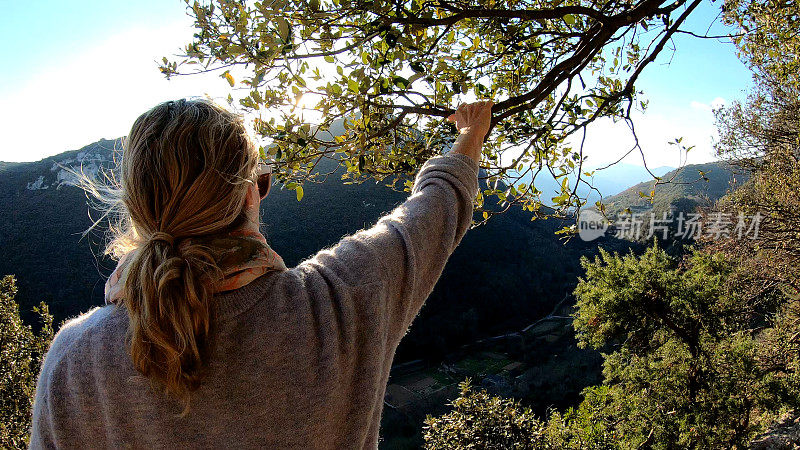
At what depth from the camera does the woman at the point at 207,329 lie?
0.82 meters

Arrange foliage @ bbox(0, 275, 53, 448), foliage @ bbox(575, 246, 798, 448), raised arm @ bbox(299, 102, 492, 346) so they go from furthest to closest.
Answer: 1. foliage @ bbox(575, 246, 798, 448)
2. foliage @ bbox(0, 275, 53, 448)
3. raised arm @ bbox(299, 102, 492, 346)

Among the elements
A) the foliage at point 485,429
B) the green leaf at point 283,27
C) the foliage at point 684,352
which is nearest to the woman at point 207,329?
the green leaf at point 283,27

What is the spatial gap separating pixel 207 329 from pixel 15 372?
7.38m

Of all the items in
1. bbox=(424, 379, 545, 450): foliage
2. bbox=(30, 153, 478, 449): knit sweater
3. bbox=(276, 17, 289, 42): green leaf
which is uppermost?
bbox=(276, 17, 289, 42): green leaf

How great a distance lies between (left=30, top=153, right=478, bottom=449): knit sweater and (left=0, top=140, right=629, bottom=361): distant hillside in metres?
7.01

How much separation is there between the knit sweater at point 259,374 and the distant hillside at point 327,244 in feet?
23.0

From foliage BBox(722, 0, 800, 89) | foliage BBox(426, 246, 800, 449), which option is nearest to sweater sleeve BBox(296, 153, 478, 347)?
foliage BBox(722, 0, 800, 89)

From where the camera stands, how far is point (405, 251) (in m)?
1.01

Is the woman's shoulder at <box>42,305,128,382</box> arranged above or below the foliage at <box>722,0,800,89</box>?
below

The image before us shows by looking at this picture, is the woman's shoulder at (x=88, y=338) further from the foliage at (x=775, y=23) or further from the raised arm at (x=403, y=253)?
the foliage at (x=775, y=23)

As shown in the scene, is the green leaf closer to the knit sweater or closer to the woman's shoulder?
the knit sweater

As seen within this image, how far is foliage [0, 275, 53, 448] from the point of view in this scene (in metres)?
5.56

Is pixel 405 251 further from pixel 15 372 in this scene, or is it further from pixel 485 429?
pixel 485 429

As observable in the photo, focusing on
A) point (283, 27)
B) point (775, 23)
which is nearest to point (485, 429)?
point (775, 23)
